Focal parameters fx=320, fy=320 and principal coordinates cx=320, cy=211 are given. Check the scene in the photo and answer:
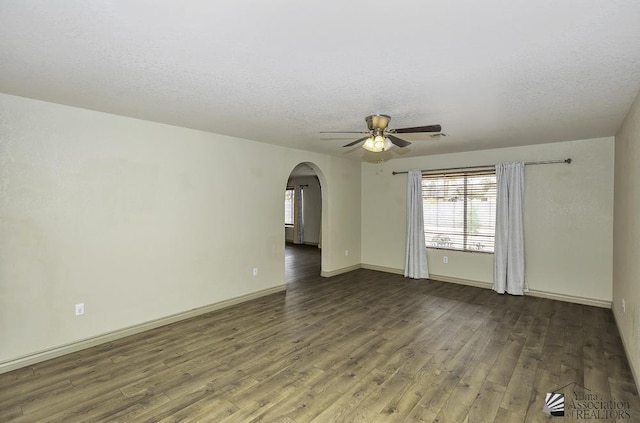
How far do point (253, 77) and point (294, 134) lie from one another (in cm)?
192

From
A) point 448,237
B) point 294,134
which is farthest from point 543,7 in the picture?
point 448,237

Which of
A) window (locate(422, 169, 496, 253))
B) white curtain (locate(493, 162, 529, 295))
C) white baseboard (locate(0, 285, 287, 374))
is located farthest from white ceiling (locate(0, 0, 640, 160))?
white baseboard (locate(0, 285, 287, 374))

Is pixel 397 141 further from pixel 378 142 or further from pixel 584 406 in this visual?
pixel 584 406

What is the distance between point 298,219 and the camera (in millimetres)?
11430

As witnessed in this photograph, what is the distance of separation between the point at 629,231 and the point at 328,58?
334cm

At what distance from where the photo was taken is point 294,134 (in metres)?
4.34

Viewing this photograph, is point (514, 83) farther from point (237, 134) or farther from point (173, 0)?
point (237, 134)

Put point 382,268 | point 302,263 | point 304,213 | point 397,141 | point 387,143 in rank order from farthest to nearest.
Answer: point 304,213, point 302,263, point 382,268, point 397,141, point 387,143

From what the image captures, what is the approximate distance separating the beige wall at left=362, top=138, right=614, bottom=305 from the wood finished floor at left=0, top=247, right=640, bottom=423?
21.3 inches

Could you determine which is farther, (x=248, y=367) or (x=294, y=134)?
(x=294, y=134)

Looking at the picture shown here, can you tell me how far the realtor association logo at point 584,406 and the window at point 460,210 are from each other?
3362 mm

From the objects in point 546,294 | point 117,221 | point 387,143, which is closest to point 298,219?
point 546,294

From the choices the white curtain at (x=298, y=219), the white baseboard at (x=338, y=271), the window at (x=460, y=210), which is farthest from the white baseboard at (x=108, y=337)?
the white curtain at (x=298, y=219)

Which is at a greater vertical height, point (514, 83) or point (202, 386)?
point (514, 83)
